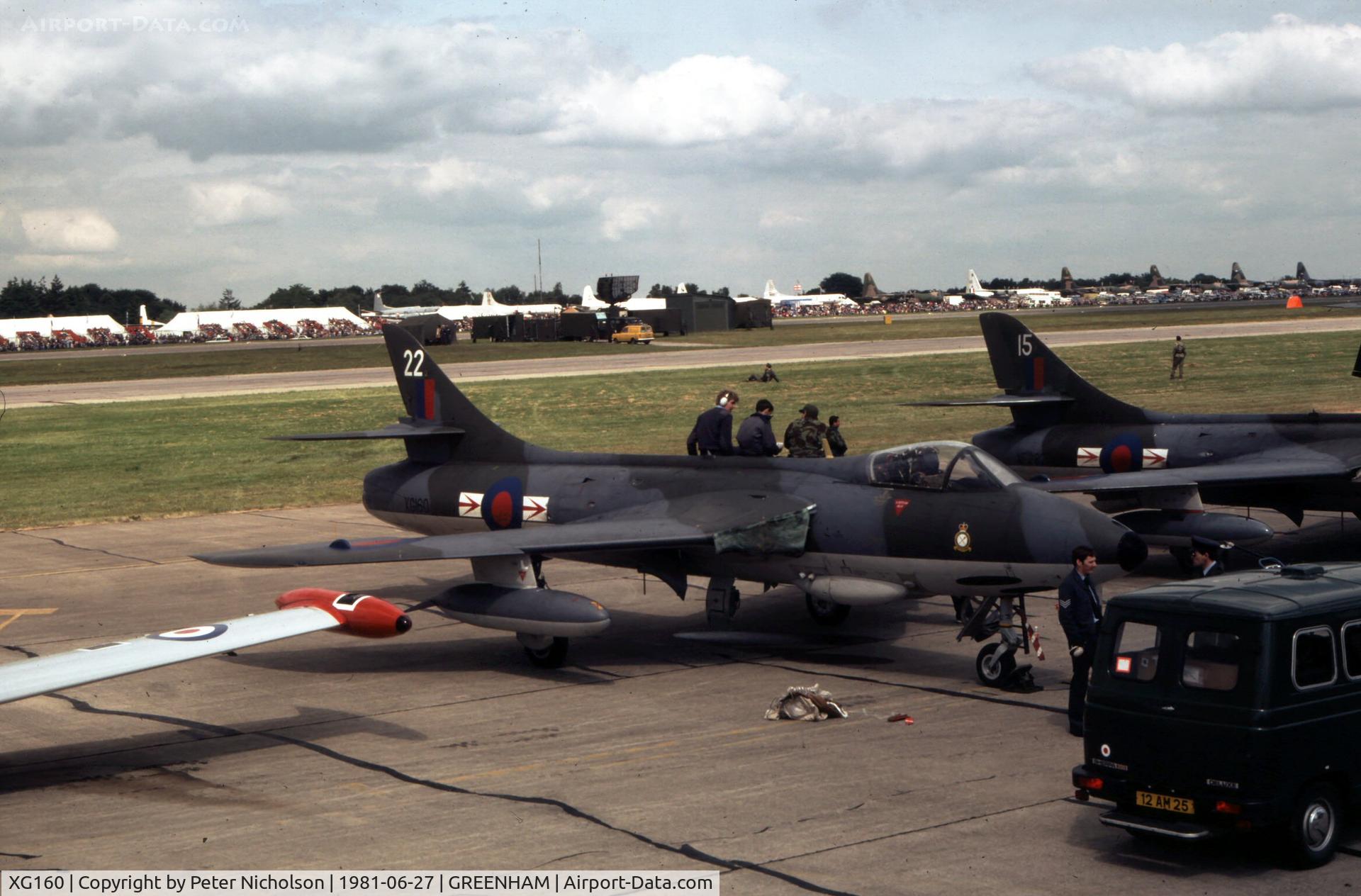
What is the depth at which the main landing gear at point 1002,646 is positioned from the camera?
14602mm

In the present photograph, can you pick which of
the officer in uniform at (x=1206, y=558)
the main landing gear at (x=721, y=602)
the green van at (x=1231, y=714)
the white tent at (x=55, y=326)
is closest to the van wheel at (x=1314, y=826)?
the green van at (x=1231, y=714)

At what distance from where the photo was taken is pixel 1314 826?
9406 millimetres

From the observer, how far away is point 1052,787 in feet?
37.3

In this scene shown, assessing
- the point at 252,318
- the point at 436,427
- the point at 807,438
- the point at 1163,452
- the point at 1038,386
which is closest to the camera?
the point at 436,427

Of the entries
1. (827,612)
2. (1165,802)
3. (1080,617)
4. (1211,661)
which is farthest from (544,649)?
(1211,661)

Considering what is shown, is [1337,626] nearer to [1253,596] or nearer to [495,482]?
[1253,596]

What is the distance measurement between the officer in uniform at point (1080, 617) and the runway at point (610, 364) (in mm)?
55611

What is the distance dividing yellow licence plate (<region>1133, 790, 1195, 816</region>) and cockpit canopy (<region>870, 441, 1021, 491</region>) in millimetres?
5930

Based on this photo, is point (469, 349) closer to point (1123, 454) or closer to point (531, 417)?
point (531, 417)

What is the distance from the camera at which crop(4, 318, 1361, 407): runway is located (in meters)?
66.1

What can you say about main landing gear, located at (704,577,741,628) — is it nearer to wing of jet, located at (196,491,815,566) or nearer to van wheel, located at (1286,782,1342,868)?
wing of jet, located at (196,491,815,566)

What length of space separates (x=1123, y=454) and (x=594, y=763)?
598 inches

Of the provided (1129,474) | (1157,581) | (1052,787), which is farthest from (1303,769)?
(1129,474)

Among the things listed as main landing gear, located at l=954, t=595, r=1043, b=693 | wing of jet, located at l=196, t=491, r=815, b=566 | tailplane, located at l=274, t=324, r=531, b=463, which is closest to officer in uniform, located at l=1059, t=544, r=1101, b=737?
main landing gear, located at l=954, t=595, r=1043, b=693
